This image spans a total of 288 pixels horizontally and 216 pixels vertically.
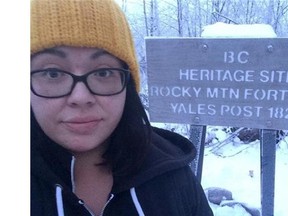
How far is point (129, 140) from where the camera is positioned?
1003 mm

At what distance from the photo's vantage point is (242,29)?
1.84 m

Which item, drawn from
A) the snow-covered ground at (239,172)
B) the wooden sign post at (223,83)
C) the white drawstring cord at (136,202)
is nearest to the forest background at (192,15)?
the snow-covered ground at (239,172)

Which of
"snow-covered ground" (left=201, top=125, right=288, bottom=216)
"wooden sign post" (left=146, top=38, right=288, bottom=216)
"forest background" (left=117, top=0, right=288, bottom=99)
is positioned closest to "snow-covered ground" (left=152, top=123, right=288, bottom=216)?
"snow-covered ground" (left=201, top=125, right=288, bottom=216)

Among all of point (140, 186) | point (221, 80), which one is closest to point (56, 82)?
point (140, 186)

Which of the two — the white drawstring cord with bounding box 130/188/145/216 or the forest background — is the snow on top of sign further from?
the forest background

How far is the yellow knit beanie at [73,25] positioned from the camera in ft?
2.45

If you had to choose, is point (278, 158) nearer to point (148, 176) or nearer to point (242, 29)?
point (242, 29)

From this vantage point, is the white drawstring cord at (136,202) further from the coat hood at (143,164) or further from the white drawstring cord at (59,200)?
the white drawstring cord at (59,200)

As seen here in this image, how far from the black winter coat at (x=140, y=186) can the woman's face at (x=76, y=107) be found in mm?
83

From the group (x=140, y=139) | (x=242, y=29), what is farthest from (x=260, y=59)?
(x=140, y=139)

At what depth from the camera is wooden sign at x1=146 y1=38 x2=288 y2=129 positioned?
5.39 feet
